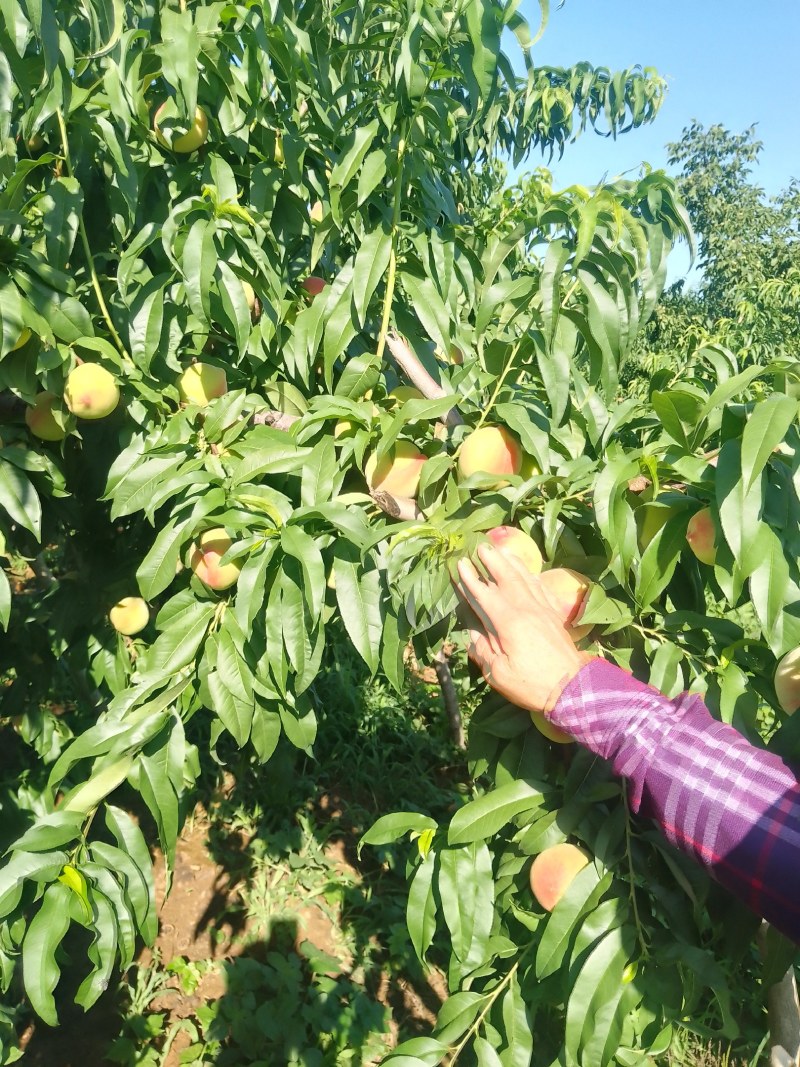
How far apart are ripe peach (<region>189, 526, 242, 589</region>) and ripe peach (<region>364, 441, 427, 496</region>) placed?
0.23 metres

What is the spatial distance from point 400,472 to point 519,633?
0.31 m

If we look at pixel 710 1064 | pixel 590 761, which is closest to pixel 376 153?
pixel 590 761

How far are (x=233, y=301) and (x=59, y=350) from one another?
274 millimetres

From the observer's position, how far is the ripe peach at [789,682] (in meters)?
0.82

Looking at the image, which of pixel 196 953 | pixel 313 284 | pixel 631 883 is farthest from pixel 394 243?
pixel 196 953

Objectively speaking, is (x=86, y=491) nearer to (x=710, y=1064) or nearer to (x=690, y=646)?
(x=690, y=646)

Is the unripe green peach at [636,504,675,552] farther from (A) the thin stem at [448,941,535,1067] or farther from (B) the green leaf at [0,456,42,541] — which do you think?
(B) the green leaf at [0,456,42,541]

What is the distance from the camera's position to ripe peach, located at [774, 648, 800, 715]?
2.70 feet

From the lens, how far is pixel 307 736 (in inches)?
41.5

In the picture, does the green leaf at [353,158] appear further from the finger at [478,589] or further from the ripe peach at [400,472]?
the finger at [478,589]

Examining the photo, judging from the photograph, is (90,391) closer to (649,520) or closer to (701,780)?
(649,520)

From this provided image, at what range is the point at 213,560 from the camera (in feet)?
3.75

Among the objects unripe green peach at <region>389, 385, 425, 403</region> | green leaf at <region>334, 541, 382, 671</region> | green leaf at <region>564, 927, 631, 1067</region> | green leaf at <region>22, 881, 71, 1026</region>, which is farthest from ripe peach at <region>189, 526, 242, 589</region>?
green leaf at <region>564, 927, 631, 1067</region>

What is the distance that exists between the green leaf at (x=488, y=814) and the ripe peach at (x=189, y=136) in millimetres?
1056
